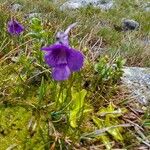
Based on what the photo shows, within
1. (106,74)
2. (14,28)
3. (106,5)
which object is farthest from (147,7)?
(106,74)

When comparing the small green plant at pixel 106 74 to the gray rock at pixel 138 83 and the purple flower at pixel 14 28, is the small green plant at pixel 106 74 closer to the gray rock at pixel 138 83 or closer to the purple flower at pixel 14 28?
the gray rock at pixel 138 83

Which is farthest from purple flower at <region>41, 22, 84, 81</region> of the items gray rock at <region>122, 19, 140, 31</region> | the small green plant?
gray rock at <region>122, 19, 140, 31</region>

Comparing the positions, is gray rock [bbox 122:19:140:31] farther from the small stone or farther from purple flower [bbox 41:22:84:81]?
purple flower [bbox 41:22:84:81]

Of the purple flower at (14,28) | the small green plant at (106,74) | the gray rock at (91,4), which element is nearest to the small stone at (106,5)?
the gray rock at (91,4)

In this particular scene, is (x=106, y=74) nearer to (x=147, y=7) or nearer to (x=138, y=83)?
(x=138, y=83)

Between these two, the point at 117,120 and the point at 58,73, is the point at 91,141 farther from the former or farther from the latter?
the point at 58,73

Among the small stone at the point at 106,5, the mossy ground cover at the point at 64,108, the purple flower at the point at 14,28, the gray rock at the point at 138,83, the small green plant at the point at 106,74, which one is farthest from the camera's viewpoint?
the small stone at the point at 106,5
